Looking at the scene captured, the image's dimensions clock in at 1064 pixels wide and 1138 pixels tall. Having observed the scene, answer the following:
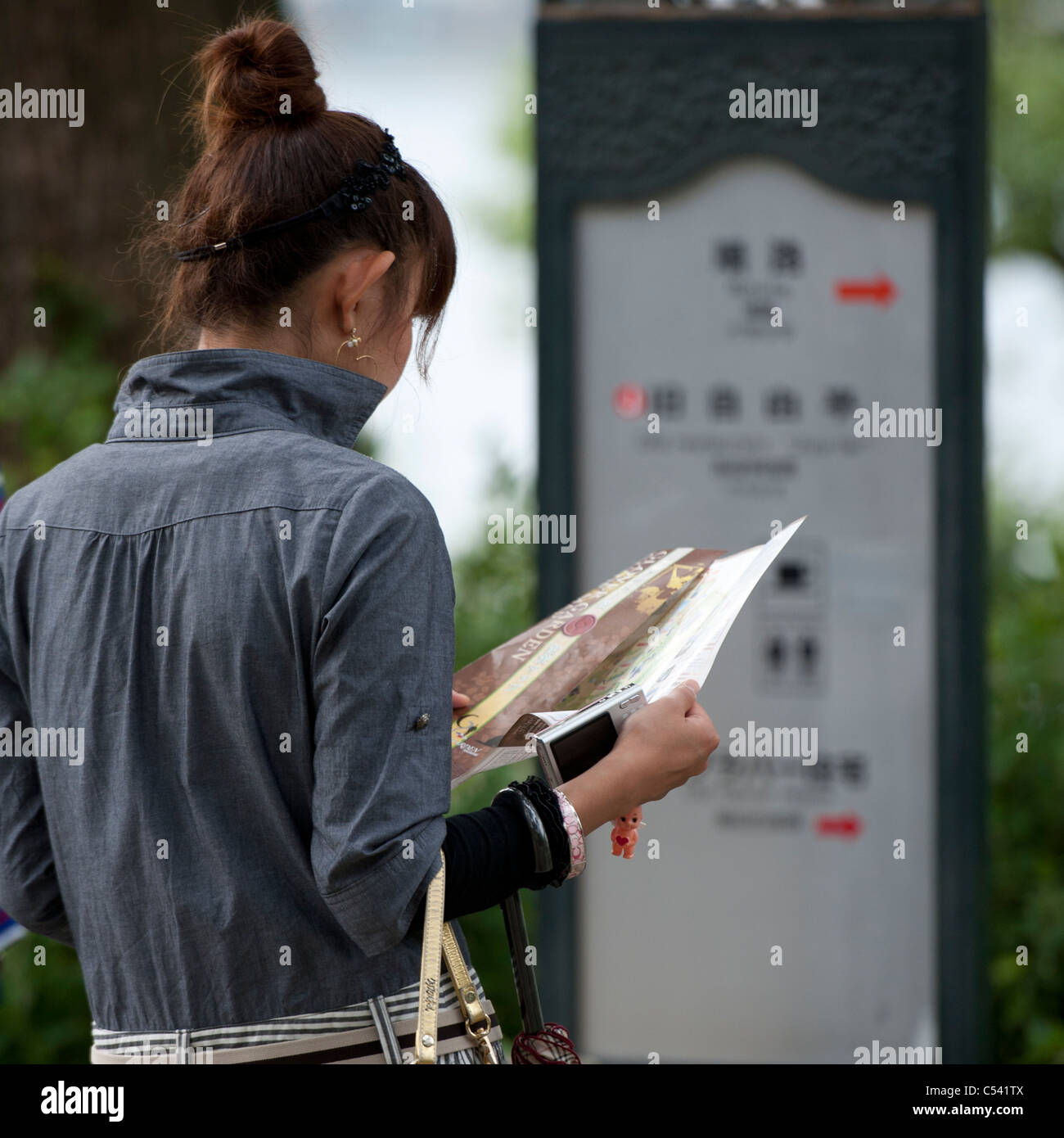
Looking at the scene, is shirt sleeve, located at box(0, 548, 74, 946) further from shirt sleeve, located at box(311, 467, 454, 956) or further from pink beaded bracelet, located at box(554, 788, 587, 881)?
Answer: pink beaded bracelet, located at box(554, 788, 587, 881)

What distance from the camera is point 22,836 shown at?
1.36 metres

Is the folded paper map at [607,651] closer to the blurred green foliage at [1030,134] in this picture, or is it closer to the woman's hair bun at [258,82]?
the woman's hair bun at [258,82]

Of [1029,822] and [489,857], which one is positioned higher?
[489,857]

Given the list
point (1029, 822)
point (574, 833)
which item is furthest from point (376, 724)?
point (1029, 822)

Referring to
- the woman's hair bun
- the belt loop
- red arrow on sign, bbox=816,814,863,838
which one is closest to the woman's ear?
the woman's hair bun

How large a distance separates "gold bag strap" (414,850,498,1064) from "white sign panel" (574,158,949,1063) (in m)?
1.96

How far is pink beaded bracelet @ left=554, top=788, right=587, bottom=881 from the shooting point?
3.90 ft

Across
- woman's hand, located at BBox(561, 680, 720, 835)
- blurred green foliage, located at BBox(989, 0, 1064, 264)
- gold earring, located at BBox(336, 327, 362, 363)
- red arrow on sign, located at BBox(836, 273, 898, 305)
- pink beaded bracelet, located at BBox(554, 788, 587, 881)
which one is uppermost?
blurred green foliage, located at BBox(989, 0, 1064, 264)

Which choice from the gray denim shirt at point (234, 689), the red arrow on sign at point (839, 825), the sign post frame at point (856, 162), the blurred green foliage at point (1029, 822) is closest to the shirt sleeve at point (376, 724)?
the gray denim shirt at point (234, 689)

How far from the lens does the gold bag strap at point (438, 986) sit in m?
1.11

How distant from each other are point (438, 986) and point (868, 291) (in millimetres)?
2409

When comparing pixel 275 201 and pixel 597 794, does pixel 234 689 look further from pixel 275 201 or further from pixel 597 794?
pixel 275 201

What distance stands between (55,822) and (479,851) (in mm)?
→ 457

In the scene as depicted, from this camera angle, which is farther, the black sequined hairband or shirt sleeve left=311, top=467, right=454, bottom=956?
the black sequined hairband
